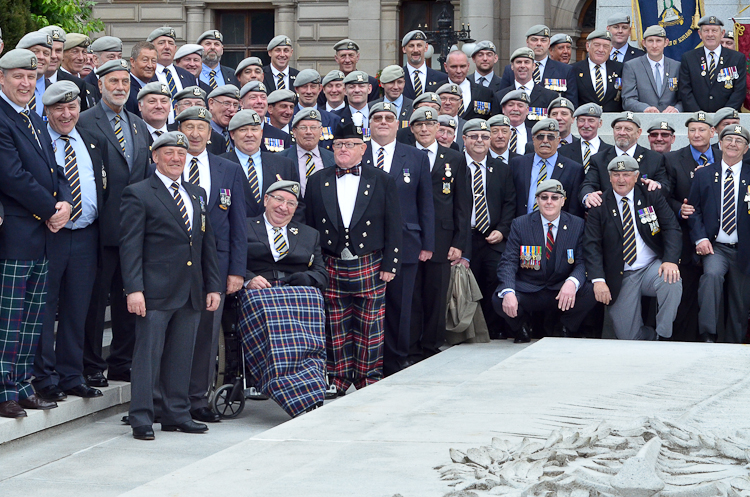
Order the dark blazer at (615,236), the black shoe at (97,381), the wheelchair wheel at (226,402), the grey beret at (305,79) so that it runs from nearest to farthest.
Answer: the wheelchair wheel at (226,402), the black shoe at (97,381), the dark blazer at (615,236), the grey beret at (305,79)

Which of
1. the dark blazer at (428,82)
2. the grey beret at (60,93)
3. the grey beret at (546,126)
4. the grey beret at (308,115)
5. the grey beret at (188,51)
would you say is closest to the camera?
the grey beret at (60,93)

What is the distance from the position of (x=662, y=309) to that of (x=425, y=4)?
1694 centimetres

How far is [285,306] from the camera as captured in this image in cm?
683

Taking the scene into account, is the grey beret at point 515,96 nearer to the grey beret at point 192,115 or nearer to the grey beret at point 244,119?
the grey beret at point 244,119

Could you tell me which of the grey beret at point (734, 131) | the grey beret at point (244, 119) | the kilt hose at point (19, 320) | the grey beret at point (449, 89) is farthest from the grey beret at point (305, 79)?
the kilt hose at point (19, 320)

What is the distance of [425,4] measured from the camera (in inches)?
951

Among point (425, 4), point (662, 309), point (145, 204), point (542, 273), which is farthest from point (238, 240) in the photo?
point (425, 4)

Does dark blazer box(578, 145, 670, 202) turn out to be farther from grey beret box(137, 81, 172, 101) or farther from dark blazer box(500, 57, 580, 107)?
grey beret box(137, 81, 172, 101)

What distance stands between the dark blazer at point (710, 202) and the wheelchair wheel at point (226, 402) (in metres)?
3.69

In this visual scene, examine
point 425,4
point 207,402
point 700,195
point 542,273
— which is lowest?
point 207,402

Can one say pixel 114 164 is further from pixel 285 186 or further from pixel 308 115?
pixel 308 115

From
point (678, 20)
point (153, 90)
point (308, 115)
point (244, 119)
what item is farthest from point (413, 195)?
point (678, 20)

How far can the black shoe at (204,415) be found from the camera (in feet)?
21.9

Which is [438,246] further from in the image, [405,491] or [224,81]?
[405,491]
